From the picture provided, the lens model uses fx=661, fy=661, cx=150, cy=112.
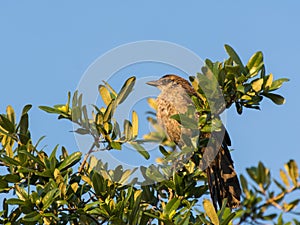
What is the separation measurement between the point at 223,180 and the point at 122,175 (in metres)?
1.44

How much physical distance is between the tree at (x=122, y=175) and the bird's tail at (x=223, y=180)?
0.86 m

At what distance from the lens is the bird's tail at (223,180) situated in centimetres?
484

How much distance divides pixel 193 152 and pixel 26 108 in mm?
1036

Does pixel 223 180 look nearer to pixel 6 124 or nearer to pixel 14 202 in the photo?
pixel 6 124

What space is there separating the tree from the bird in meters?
0.39

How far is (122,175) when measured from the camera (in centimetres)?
386

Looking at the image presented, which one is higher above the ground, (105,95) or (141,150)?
(105,95)

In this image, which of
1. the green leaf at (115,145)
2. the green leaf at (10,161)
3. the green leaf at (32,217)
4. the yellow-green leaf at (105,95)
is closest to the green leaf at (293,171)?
the green leaf at (115,145)

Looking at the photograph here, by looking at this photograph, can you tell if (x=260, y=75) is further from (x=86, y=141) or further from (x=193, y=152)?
(x=86, y=141)

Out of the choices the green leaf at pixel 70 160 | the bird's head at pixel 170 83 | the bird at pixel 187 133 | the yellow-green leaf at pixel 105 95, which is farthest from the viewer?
the bird's head at pixel 170 83

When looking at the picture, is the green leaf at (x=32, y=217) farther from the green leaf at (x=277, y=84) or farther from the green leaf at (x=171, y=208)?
the green leaf at (x=277, y=84)

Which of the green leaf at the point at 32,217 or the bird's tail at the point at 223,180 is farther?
the bird's tail at the point at 223,180

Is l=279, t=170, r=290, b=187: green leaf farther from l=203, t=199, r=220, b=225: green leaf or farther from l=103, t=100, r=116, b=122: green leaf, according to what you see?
l=103, t=100, r=116, b=122: green leaf

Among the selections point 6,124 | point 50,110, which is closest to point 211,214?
point 50,110
